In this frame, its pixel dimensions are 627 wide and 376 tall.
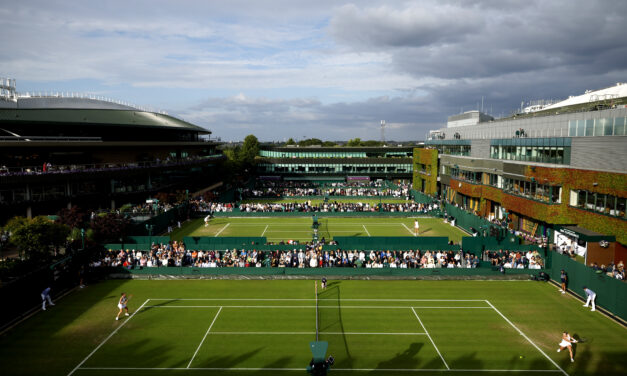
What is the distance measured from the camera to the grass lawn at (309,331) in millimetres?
17094

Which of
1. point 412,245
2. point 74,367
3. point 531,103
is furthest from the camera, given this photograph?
point 531,103

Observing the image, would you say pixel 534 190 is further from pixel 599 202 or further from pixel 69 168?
pixel 69 168

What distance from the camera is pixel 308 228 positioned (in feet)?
155

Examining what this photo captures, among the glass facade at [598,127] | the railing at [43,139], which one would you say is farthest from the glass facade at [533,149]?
the railing at [43,139]

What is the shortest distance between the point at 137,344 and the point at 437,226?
3770cm

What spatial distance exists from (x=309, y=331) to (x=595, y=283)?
1654 cm

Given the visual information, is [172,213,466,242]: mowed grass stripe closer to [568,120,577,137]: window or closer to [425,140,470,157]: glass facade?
[568,120,577,137]: window

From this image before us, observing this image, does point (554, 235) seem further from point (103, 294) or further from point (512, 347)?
point (103, 294)

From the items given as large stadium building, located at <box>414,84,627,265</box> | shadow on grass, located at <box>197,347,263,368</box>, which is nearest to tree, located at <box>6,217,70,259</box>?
shadow on grass, located at <box>197,347,263,368</box>

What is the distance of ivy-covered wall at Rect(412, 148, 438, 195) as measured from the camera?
73688 millimetres

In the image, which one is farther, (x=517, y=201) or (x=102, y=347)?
(x=517, y=201)

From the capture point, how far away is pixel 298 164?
344 feet

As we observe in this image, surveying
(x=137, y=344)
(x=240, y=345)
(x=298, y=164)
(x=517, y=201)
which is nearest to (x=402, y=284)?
(x=240, y=345)

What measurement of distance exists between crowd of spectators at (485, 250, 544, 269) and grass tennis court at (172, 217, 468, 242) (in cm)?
1014
